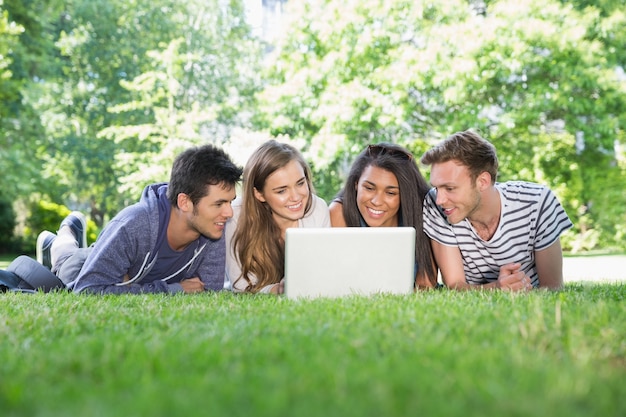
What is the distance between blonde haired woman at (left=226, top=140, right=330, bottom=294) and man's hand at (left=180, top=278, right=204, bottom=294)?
301 mm

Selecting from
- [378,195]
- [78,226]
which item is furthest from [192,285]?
[78,226]

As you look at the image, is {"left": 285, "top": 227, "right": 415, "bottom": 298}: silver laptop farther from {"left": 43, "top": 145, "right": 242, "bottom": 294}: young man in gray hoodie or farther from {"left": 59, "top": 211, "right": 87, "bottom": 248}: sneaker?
{"left": 59, "top": 211, "right": 87, "bottom": 248}: sneaker

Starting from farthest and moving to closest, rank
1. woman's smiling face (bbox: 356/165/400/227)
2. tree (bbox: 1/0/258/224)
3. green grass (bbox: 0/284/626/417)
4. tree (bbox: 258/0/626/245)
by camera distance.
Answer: tree (bbox: 1/0/258/224) → tree (bbox: 258/0/626/245) → woman's smiling face (bbox: 356/165/400/227) → green grass (bbox: 0/284/626/417)

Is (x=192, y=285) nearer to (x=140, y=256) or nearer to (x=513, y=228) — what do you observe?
(x=140, y=256)

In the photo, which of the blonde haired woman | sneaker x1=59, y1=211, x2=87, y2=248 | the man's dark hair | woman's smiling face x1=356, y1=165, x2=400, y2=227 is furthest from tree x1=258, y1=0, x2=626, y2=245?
the man's dark hair

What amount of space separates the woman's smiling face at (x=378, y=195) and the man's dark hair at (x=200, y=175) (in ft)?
3.59

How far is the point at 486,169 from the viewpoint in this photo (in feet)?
17.4

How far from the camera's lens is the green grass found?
5.85 feet

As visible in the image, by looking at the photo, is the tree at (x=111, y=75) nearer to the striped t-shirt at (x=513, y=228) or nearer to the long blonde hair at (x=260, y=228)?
the long blonde hair at (x=260, y=228)

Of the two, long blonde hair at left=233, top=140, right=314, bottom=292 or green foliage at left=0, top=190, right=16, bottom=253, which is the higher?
long blonde hair at left=233, top=140, right=314, bottom=292

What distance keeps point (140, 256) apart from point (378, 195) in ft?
6.80

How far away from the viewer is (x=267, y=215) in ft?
19.2

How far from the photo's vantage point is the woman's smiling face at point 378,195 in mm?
5711

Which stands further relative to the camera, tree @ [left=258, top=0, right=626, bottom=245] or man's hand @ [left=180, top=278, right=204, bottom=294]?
tree @ [left=258, top=0, right=626, bottom=245]
